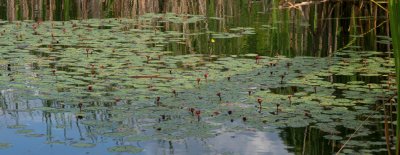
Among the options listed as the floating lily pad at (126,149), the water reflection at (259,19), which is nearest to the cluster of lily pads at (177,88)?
the floating lily pad at (126,149)

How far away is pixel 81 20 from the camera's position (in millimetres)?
9766

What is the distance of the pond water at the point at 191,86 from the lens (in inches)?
179

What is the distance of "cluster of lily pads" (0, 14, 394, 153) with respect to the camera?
4.86 metres

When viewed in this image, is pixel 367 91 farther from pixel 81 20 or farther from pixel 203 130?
pixel 81 20

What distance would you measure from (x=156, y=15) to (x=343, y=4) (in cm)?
311

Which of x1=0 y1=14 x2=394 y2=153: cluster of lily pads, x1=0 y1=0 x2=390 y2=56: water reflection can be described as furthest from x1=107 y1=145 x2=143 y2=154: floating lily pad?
x1=0 y1=0 x2=390 y2=56: water reflection

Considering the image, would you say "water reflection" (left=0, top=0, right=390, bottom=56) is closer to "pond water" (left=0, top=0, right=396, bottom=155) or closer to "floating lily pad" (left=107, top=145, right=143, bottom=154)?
"pond water" (left=0, top=0, right=396, bottom=155)

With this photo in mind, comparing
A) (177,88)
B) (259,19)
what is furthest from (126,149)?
(259,19)

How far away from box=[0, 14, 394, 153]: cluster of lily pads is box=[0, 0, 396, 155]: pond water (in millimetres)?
11

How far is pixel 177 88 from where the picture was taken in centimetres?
584

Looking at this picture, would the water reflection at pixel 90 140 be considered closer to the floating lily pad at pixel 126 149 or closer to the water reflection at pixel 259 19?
the floating lily pad at pixel 126 149

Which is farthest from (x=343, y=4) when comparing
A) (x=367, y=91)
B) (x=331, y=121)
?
(x=331, y=121)

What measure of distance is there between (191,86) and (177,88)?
117 mm

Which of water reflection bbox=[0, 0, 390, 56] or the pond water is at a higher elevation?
water reflection bbox=[0, 0, 390, 56]
